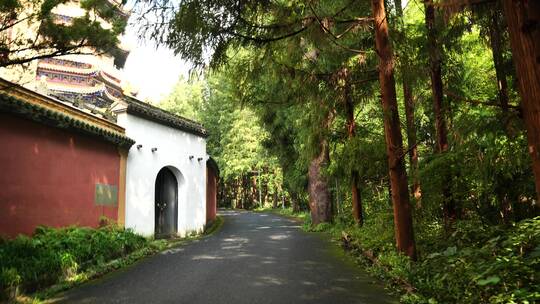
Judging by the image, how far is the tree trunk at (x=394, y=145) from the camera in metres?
7.46

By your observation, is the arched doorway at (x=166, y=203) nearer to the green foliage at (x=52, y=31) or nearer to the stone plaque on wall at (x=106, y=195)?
the stone plaque on wall at (x=106, y=195)

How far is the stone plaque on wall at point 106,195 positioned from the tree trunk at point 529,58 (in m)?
10.3

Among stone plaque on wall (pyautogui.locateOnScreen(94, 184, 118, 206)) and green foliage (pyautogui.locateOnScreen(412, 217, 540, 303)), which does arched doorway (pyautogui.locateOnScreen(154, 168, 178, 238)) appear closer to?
stone plaque on wall (pyautogui.locateOnScreen(94, 184, 118, 206))

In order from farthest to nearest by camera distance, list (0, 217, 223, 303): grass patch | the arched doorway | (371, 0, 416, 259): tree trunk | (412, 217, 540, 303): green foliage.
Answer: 1. the arched doorway
2. (371, 0, 416, 259): tree trunk
3. (0, 217, 223, 303): grass patch
4. (412, 217, 540, 303): green foliage

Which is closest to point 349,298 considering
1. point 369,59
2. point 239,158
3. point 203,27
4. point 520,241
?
point 520,241

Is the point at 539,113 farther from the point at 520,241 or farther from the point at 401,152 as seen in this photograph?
the point at 401,152

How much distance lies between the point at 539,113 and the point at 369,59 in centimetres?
752

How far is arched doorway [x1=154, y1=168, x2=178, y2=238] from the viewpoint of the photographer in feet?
52.4

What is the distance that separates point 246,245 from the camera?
13.2 m

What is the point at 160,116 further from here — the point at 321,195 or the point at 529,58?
the point at 529,58

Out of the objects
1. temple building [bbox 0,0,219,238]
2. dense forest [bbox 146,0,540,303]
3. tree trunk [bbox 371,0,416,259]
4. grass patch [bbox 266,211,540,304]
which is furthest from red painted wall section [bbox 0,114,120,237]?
tree trunk [bbox 371,0,416,259]

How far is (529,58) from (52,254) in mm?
8067

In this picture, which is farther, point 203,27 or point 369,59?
point 369,59

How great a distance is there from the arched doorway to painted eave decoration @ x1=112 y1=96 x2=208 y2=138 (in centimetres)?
193
